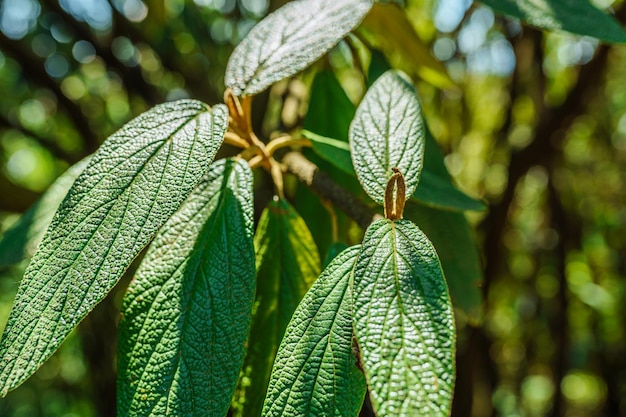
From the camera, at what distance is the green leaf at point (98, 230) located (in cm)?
32

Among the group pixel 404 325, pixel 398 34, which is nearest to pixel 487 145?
pixel 398 34

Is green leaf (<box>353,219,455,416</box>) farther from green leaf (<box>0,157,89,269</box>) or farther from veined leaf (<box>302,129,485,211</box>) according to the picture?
green leaf (<box>0,157,89,269</box>)

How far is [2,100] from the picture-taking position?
1651mm

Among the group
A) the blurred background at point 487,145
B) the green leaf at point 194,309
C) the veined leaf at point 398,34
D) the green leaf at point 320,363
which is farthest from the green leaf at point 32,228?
the blurred background at point 487,145

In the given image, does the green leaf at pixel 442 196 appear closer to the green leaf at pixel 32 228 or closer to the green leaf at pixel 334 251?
the green leaf at pixel 334 251

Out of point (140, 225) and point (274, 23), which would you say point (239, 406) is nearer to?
point (140, 225)

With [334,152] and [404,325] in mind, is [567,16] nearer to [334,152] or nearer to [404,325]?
[334,152]

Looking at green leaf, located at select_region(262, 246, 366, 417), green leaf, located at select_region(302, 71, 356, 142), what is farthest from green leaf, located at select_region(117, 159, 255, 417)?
green leaf, located at select_region(302, 71, 356, 142)

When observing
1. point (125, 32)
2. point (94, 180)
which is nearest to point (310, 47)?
point (94, 180)

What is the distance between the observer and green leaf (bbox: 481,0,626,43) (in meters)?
0.48

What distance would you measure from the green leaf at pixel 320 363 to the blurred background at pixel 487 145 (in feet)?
2.15

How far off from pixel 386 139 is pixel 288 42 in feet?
0.41

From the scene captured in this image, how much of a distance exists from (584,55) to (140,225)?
4.72ft

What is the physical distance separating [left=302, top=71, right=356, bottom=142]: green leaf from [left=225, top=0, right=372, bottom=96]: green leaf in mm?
154
